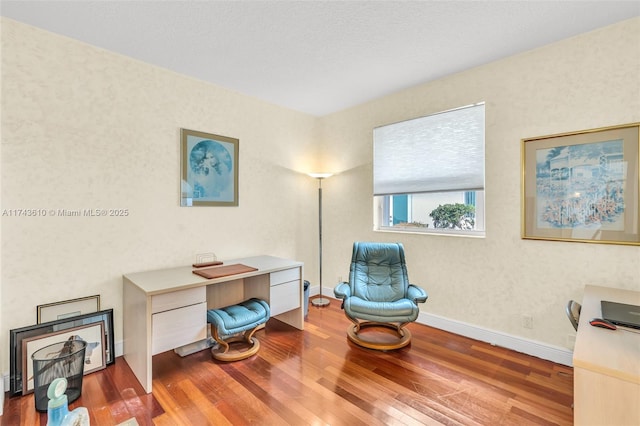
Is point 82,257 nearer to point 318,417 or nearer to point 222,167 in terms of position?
point 222,167

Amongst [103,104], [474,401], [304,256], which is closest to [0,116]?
[103,104]

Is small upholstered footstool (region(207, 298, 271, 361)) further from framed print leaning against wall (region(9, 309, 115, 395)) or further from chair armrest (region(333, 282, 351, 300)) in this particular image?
framed print leaning against wall (region(9, 309, 115, 395))

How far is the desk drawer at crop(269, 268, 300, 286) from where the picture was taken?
9.25ft

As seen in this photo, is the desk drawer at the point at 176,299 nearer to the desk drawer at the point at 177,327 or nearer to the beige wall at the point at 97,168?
the desk drawer at the point at 177,327

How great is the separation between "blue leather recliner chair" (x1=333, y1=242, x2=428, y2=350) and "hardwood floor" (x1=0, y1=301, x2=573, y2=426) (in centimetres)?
20

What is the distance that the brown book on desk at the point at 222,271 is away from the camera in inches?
95.9

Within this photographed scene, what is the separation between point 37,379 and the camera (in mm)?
1853

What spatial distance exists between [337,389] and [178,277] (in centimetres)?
151

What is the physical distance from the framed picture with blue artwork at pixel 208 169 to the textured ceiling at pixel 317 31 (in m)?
0.62

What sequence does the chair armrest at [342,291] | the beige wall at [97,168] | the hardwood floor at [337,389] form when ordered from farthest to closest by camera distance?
the chair armrest at [342,291], the beige wall at [97,168], the hardwood floor at [337,389]

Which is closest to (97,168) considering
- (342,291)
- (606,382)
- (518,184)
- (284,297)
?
(284,297)

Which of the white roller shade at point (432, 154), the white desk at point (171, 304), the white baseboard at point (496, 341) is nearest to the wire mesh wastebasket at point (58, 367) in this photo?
the white baseboard at point (496, 341)

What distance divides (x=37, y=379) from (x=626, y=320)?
3.40 metres

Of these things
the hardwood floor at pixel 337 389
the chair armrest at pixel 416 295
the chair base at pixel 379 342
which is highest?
Result: the chair armrest at pixel 416 295
